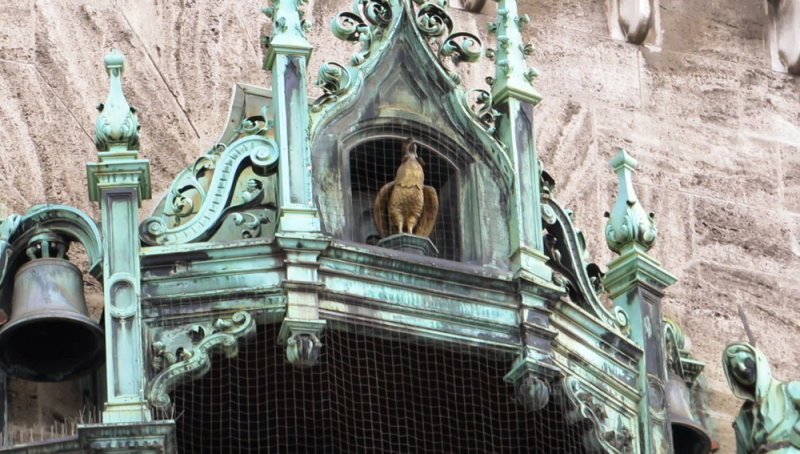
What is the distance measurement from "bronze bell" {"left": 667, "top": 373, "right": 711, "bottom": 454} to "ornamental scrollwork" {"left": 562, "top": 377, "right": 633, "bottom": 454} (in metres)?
0.72

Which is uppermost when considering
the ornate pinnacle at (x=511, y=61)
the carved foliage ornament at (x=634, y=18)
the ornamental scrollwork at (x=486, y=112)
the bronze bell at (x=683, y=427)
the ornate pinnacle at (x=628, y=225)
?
the carved foliage ornament at (x=634, y=18)

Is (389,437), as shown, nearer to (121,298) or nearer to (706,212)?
(121,298)

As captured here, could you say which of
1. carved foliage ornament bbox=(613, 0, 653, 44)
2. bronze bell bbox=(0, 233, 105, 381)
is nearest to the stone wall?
carved foliage ornament bbox=(613, 0, 653, 44)

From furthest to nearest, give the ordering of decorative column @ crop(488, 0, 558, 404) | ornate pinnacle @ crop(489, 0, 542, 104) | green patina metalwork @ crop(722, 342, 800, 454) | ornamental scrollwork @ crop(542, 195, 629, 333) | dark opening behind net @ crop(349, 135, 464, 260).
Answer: green patina metalwork @ crop(722, 342, 800, 454) → ornate pinnacle @ crop(489, 0, 542, 104) → ornamental scrollwork @ crop(542, 195, 629, 333) → dark opening behind net @ crop(349, 135, 464, 260) → decorative column @ crop(488, 0, 558, 404)

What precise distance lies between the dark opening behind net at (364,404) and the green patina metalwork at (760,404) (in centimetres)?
98

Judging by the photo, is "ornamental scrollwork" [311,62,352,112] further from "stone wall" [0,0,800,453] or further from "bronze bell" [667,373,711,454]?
"bronze bell" [667,373,711,454]

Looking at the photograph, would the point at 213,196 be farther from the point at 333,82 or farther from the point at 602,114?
the point at 602,114

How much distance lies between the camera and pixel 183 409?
37.7ft

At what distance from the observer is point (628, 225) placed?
496 inches

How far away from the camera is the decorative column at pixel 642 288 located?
40.4 ft

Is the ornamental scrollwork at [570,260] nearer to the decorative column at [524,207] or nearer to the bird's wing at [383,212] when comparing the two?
the decorative column at [524,207]

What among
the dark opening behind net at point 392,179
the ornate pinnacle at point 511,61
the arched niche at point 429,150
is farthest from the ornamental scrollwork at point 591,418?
the ornate pinnacle at point 511,61

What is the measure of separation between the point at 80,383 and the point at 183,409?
72 cm

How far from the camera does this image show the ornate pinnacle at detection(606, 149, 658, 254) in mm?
12570
